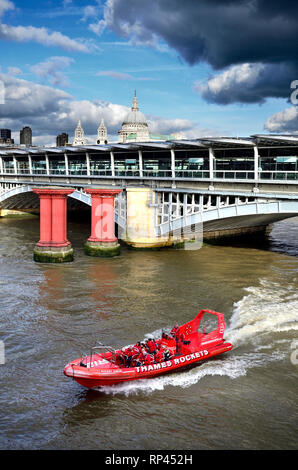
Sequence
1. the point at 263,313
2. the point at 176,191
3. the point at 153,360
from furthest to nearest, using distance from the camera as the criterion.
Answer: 1. the point at 176,191
2. the point at 263,313
3. the point at 153,360

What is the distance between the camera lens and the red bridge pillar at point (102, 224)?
38.9m

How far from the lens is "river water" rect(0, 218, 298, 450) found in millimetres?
13797

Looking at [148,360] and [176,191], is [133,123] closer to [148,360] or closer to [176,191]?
[176,191]

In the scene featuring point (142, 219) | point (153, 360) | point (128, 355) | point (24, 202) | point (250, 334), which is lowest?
point (250, 334)

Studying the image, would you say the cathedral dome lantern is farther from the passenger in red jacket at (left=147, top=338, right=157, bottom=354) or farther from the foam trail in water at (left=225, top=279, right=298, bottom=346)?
the passenger in red jacket at (left=147, top=338, right=157, bottom=354)

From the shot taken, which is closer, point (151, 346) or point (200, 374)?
point (200, 374)

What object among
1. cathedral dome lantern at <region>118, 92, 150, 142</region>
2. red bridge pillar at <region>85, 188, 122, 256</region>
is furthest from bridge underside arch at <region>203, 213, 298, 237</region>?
cathedral dome lantern at <region>118, 92, 150, 142</region>

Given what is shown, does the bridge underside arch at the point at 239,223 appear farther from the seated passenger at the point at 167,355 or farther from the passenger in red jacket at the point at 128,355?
the passenger in red jacket at the point at 128,355

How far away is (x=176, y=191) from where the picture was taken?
40.4 meters

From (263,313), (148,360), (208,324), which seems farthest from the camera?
(263,313)

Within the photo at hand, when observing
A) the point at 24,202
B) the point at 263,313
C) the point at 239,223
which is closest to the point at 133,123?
the point at 24,202

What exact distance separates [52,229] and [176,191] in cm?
1126

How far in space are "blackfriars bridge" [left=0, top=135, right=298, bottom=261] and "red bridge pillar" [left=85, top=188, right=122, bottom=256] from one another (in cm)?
8

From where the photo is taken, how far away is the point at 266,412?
1487 cm
